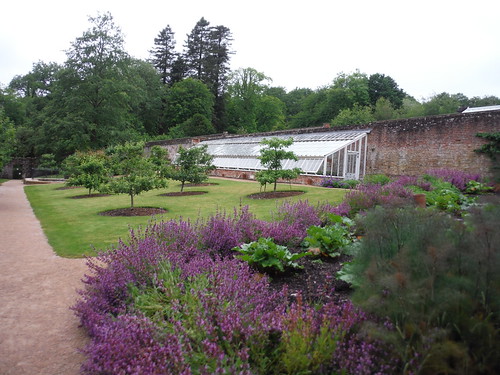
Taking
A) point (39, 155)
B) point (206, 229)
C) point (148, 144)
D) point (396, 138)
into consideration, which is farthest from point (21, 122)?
point (206, 229)

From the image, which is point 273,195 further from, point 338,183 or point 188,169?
point 188,169

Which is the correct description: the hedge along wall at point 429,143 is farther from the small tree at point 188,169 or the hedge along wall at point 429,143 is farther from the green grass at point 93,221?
the small tree at point 188,169

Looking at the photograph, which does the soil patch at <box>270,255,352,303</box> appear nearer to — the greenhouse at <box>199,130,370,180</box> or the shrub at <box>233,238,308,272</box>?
the shrub at <box>233,238,308,272</box>

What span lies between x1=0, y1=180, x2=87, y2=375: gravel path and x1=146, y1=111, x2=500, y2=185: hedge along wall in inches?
553

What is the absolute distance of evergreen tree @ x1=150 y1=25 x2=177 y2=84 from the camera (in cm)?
5353

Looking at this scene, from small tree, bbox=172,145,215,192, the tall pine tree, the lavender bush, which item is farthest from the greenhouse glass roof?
the tall pine tree

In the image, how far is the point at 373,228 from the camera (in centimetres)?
275

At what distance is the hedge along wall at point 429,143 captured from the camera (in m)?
16.6

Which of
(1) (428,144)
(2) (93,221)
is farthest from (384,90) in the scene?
(2) (93,221)

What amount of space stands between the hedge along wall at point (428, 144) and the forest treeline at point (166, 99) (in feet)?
59.4

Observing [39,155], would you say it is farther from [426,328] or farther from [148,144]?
[426,328]

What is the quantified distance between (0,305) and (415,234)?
406 centimetres

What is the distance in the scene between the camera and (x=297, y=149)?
843 inches

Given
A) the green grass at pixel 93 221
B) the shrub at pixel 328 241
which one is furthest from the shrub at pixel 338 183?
the shrub at pixel 328 241
